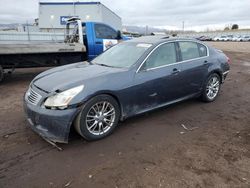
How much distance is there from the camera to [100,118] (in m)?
4.00

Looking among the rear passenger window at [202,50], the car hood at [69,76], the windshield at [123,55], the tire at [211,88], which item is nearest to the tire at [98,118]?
the car hood at [69,76]

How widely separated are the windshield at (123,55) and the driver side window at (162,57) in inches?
7.9

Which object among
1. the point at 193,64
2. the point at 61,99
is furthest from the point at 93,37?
the point at 61,99

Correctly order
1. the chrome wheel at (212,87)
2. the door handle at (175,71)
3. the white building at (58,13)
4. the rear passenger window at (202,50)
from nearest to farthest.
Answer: the door handle at (175,71) → the rear passenger window at (202,50) → the chrome wheel at (212,87) → the white building at (58,13)

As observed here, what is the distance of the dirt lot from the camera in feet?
9.95

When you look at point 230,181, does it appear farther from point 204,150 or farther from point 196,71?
point 196,71

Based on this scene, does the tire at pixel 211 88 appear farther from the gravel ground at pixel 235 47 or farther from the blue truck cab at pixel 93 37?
the gravel ground at pixel 235 47

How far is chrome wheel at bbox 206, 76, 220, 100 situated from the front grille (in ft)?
12.8

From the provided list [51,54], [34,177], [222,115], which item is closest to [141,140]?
[34,177]

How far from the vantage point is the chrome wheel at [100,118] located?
3.89m

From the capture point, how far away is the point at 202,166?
131 inches

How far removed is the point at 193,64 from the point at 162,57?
3.05 feet

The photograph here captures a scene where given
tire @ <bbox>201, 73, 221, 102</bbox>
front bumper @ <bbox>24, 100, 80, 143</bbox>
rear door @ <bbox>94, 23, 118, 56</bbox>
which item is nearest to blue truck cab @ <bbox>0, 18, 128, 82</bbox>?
rear door @ <bbox>94, 23, 118, 56</bbox>

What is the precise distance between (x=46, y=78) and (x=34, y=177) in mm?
1787
